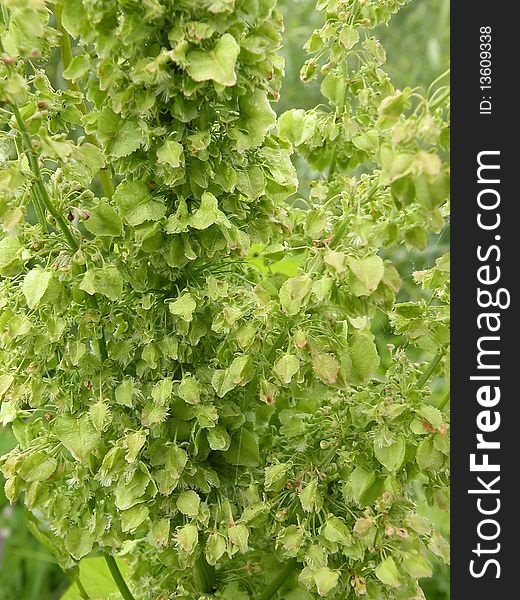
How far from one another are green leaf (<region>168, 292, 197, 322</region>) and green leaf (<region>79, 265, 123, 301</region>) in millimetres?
48

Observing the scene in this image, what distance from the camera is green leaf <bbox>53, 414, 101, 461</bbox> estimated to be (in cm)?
76

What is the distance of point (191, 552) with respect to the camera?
2.58 ft

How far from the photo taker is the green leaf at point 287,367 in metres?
0.72

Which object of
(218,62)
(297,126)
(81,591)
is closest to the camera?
(218,62)

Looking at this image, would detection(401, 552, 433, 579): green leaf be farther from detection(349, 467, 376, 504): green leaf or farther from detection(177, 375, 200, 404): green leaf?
detection(177, 375, 200, 404): green leaf

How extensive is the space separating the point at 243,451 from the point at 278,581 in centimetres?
14

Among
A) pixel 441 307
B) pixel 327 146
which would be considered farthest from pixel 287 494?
pixel 327 146

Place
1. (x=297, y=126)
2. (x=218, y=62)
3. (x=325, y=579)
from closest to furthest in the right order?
(x=218, y=62)
(x=325, y=579)
(x=297, y=126)

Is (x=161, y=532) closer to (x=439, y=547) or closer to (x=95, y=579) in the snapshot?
(x=439, y=547)

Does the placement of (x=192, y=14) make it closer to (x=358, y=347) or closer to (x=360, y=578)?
(x=358, y=347)

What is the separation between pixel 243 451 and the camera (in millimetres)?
851

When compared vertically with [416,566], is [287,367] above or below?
above

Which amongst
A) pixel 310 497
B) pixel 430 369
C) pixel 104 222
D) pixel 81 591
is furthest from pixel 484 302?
pixel 81 591

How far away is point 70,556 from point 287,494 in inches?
10.3
